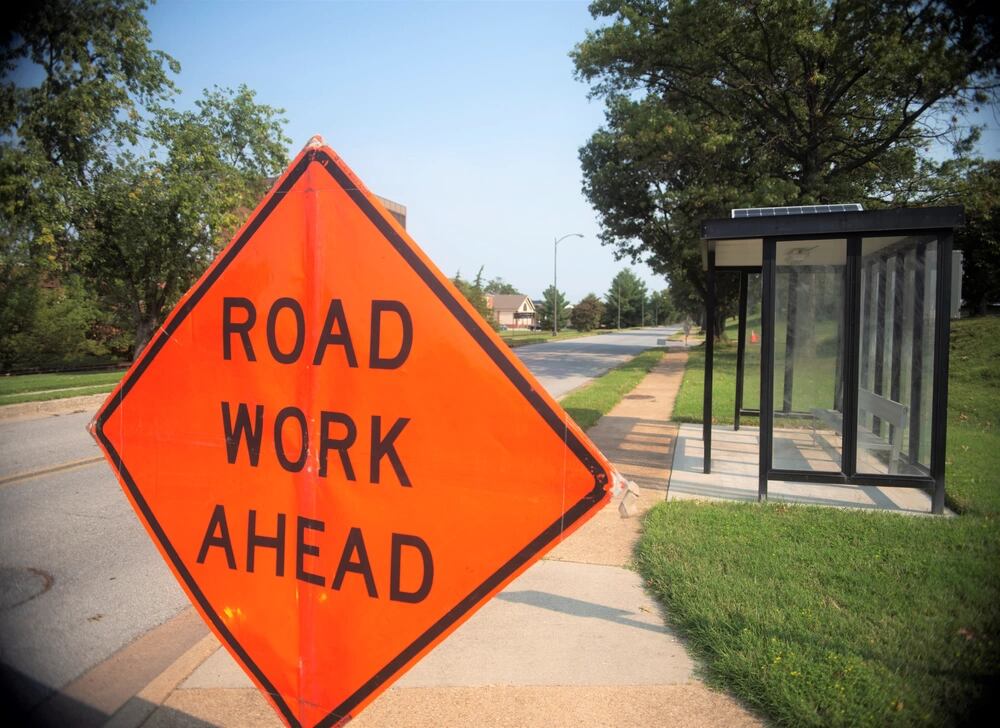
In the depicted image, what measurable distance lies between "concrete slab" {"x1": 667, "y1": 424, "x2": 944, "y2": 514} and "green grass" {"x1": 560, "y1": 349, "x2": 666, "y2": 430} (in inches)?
73.3

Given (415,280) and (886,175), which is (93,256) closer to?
(415,280)

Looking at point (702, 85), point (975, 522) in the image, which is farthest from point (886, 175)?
point (975, 522)

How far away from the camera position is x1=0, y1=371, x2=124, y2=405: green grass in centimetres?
1280

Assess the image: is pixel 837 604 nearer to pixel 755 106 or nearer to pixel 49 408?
pixel 49 408

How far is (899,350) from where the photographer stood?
664 centimetres

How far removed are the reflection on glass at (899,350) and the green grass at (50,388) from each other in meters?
14.2

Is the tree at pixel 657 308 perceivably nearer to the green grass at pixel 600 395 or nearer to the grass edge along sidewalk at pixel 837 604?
the green grass at pixel 600 395

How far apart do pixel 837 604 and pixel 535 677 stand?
188cm

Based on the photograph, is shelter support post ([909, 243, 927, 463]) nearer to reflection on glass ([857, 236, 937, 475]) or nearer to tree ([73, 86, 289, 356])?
reflection on glass ([857, 236, 937, 475])

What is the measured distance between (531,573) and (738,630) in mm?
1542

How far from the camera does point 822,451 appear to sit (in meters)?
7.93

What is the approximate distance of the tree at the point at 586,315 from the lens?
96375 mm

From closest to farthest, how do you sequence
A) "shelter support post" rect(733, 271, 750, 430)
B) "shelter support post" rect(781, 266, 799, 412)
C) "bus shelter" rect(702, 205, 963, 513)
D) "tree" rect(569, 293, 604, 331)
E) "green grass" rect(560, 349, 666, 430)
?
1. "bus shelter" rect(702, 205, 963, 513)
2. "shelter support post" rect(781, 266, 799, 412)
3. "shelter support post" rect(733, 271, 750, 430)
4. "green grass" rect(560, 349, 666, 430)
5. "tree" rect(569, 293, 604, 331)

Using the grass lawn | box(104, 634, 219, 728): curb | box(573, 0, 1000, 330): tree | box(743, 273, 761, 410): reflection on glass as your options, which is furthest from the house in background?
box(104, 634, 219, 728): curb
